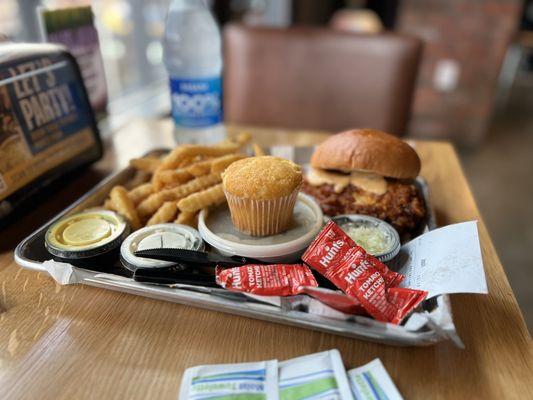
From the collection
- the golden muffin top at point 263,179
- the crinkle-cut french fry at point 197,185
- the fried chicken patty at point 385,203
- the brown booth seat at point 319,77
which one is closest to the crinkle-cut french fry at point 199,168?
the crinkle-cut french fry at point 197,185

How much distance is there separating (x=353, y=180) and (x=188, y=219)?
1.49 feet

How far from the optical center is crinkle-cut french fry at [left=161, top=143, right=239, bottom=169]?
1.09 meters

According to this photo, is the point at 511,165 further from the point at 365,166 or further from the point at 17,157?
the point at 17,157

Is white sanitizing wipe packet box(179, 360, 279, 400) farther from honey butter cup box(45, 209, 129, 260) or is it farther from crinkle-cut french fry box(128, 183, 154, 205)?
crinkle-cut french fry box(128, 183, 154, 205)

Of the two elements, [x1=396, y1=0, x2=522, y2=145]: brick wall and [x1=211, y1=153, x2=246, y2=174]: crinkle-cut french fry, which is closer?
[x1=211, y1=153, x2=246, y2=174]: crinkle-cut french fry

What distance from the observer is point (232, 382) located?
62 centimetres

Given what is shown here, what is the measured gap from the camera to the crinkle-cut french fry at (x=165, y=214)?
0.97 metres

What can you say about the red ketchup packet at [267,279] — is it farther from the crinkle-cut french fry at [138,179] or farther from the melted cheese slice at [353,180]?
the crinkle-cut french fry at [138,179]

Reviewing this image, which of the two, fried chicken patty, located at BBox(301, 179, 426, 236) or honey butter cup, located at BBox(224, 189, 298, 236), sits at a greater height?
honey butter cup, located at BBox(224, 189, 298, 236)

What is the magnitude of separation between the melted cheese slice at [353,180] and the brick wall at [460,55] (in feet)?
8.62

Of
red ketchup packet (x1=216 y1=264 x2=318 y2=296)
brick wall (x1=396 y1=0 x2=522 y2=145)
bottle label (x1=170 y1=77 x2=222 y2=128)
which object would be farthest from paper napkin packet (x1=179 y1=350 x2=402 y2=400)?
brick wall (x1=396 y1=0 x2=522 y2=145)

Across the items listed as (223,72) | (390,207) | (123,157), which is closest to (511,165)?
(223,72)

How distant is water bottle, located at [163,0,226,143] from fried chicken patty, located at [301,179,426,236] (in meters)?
0.48

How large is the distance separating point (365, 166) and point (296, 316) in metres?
0.50
